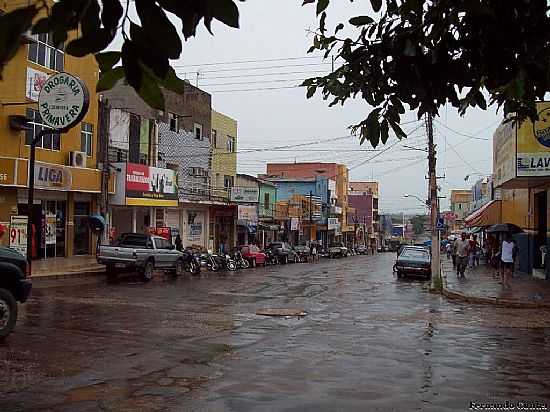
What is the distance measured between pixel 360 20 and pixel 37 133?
25540 millimetres

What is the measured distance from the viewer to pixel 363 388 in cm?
748

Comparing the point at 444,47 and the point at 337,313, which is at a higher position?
the point at 444,47

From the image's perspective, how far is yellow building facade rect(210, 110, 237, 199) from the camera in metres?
47.4

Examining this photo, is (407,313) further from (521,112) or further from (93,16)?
(93,16)

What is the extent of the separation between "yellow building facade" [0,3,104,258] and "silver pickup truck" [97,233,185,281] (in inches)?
137

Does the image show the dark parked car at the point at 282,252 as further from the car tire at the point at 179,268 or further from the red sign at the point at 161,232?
the car tire at the point at 179,268

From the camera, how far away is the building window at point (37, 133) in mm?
27047

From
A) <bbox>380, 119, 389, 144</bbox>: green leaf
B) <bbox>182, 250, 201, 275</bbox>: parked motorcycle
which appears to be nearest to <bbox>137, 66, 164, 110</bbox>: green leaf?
<bbox>380, 119, 389, 144</bbox>: green leaf

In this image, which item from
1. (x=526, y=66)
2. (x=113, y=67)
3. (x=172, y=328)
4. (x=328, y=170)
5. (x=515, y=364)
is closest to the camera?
(x=113, y=67)

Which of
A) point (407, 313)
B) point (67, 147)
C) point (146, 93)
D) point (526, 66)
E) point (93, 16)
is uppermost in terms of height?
point (67, 147)

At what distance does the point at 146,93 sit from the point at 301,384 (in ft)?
18.7

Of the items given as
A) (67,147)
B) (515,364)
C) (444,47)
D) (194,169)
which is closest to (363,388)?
(515,364)

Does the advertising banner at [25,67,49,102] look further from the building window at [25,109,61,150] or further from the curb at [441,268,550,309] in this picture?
the curb at [441,268,550,309]

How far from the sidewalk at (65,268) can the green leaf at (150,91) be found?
20.7 m
